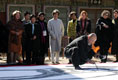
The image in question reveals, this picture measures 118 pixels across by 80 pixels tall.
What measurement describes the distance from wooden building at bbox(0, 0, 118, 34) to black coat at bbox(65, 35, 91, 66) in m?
5.82

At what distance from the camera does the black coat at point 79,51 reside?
6.96m

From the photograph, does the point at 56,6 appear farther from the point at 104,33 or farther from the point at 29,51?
the point at 29,51

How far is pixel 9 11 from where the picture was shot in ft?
41.1

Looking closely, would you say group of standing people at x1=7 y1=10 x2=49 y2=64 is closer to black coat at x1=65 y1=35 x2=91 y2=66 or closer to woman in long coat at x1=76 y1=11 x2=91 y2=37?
woman in long coat at x1=76 y1=11 x2=91 y2=37

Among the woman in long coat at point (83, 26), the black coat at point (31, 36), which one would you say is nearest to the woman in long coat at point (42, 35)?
the black coat at point (31, 36)

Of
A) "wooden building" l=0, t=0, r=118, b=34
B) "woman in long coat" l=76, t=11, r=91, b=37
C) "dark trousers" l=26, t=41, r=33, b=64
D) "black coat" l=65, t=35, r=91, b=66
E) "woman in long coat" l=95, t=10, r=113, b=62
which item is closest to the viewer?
"black coat" l=65, t=35, r=91, b=66

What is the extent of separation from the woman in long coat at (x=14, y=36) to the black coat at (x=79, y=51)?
1.72m

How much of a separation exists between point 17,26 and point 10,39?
1.25 feet

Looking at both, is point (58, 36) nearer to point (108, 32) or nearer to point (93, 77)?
point (108, 32)

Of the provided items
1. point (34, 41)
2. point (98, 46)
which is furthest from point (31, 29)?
point (98, 46)

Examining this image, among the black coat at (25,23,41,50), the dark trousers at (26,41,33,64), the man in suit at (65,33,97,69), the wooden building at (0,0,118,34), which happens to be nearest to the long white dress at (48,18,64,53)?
the black coat at (25,23,41,50)

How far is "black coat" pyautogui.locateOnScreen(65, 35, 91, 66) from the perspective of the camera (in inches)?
274

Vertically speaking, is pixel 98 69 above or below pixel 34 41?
below

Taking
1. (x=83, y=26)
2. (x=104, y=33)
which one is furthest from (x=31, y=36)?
(x=104, y=33)
